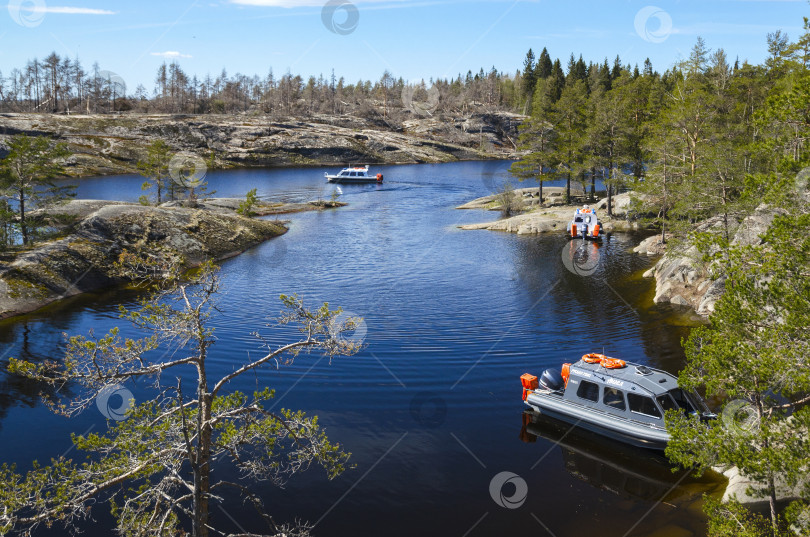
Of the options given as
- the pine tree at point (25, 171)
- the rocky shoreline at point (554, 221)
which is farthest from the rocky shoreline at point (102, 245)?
the rocky shoreline at point (554, 221)

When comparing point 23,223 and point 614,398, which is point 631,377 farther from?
point 23,223

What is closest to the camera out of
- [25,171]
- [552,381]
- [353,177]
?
[552,381]

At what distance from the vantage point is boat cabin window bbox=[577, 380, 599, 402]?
1933cm

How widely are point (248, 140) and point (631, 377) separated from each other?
440 feet

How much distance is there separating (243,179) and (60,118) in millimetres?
54556

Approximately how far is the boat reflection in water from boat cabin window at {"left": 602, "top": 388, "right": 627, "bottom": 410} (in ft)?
3.93

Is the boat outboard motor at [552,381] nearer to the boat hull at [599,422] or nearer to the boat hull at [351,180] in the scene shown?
the boat hull at [599,422]

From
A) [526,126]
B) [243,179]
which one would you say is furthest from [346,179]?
[526,126]

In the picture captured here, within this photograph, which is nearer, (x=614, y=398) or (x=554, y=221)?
(x=614, y=398)

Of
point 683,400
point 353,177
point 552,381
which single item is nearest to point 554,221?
point 552,381

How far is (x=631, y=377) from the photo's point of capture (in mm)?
18828

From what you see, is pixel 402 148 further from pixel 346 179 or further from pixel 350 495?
pixel 350 495

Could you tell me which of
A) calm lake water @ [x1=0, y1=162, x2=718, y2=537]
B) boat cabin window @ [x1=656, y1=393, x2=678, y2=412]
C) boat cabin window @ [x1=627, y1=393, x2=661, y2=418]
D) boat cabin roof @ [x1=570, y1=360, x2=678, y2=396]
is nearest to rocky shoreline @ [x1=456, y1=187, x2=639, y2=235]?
calm lake water @ [x1=0, y1=162, x2=718, y2=537]

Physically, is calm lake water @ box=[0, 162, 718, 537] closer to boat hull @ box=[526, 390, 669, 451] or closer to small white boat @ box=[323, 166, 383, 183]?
boat hull @ box=[526, 390, 669, 451]
